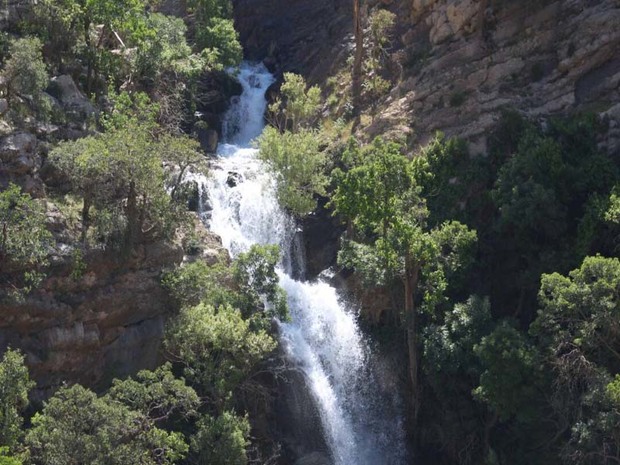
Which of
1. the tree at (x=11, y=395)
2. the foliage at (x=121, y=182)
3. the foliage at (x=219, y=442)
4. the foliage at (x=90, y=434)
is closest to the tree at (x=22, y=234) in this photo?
the foliage at (x=121, y=182)

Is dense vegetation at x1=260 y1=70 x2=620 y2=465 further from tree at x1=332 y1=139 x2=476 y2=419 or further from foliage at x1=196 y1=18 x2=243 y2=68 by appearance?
foliage at x1=196 y1=18 x2=243 y2=68

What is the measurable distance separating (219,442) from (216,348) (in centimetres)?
343

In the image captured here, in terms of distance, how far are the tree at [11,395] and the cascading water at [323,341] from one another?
12.9 m

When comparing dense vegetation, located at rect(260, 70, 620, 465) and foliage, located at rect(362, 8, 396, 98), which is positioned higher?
foliage, located at rect(362, 8, 396, 98)

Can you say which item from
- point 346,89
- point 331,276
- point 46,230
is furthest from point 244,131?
point 46,230

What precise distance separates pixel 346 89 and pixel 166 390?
26523 mm

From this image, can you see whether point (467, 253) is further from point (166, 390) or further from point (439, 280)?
point (166, 390)

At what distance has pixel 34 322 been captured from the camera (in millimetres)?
32938

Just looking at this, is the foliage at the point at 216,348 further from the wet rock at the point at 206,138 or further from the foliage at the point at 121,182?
the wet rock at the point at 206,138

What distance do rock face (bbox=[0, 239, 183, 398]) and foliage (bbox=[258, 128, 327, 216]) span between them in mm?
7585

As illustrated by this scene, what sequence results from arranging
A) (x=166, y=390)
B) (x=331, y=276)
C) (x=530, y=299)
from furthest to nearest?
(x=331, y=276), (x=530, y=299), (x=166, y=390)

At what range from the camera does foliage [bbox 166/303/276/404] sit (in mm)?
33062

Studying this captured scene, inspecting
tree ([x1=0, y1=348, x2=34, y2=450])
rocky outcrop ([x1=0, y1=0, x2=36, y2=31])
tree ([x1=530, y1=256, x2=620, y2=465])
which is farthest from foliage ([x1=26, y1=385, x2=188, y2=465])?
rocky outcrop ([x1=0, y1=0, x2=36, y2=31])

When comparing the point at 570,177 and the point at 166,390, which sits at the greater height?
the point at 570,177
